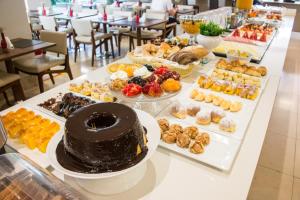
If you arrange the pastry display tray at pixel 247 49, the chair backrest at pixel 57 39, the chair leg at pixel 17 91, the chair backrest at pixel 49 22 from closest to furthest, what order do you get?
1. the pastry display tray at pixel 247 49
2. the chair leg at pixel 17 91
3. the chair backrest at pixel 57 39
4. the chair backrest at pixel 49 22

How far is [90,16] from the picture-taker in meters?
4.52

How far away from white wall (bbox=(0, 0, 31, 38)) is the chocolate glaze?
2.55m

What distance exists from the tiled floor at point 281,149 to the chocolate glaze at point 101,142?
1.16 metres

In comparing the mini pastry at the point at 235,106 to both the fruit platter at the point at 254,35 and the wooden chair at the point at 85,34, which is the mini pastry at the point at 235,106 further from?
the wooden chair at the point at 85,34

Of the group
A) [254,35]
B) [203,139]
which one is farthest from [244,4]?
[203,139]

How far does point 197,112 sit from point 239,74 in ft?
1.71

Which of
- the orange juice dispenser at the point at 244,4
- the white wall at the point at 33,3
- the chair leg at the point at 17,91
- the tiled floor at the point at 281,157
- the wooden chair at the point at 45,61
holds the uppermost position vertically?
the white wall at the point at 33,3

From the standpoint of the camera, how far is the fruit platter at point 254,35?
81.9 inches

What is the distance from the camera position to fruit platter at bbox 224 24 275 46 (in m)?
2.08

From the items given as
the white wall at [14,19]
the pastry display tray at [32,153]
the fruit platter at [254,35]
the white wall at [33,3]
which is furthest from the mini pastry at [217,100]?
the white wall at [33,3]

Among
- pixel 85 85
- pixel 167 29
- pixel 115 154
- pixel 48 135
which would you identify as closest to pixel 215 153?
pixel 115 154

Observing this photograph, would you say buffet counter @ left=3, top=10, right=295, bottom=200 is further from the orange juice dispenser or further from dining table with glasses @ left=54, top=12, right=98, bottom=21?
dining table with glasses @ left=54, top=12, right=98, bottom=21

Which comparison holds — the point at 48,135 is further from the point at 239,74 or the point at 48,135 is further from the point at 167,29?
the point at 167,29

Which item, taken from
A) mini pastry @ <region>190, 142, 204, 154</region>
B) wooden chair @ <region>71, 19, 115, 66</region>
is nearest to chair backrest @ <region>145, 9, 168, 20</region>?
wooden chair @ <region>71, 19, 115, 66</region>
